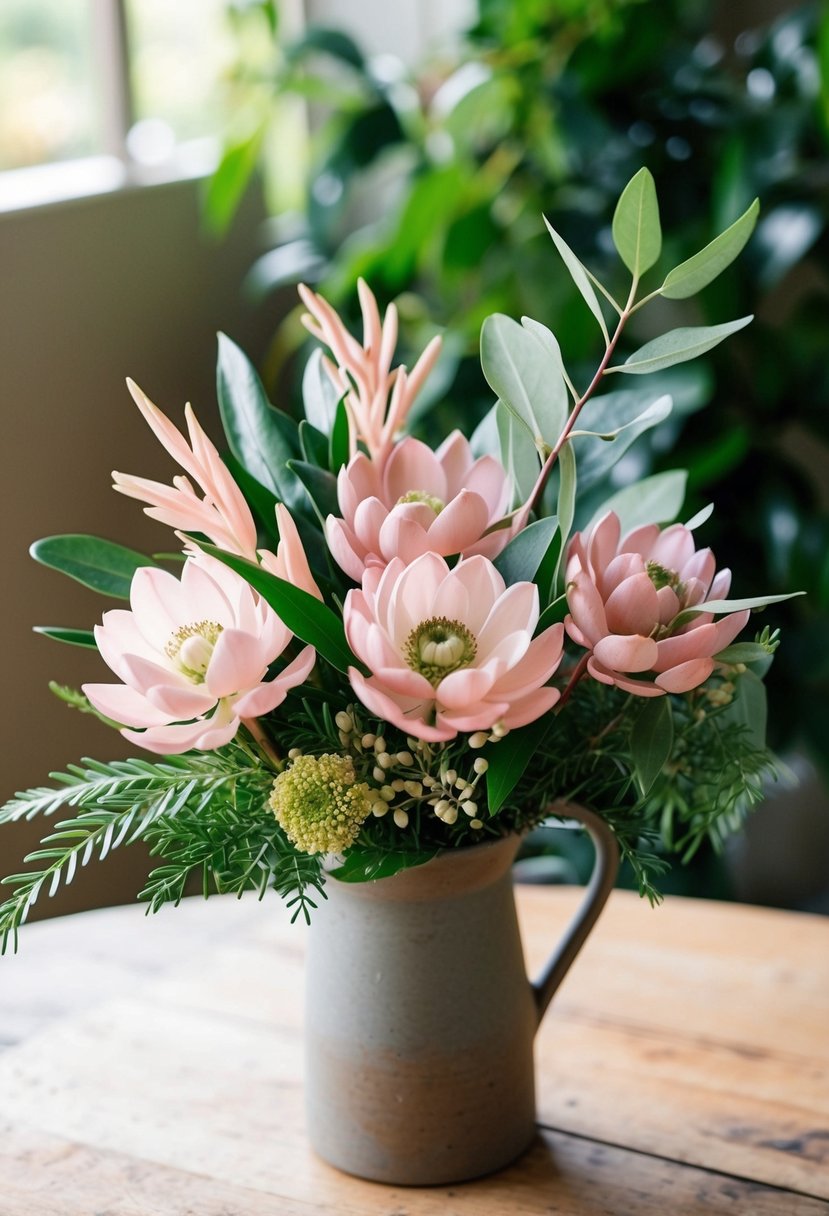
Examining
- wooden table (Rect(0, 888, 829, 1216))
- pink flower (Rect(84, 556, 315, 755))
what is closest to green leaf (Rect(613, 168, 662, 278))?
pink flower (Rect(84, 556, 315, 755))

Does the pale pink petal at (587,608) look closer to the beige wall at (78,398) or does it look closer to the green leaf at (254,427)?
the green leaf at (254,427)

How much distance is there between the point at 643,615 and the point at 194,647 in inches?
8.4

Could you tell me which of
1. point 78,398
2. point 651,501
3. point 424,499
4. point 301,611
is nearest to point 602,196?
point 78,398

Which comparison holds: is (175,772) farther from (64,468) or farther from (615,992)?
(64,468)

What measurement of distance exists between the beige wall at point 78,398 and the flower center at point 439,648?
123 centimetres

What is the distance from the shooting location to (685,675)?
63 cm

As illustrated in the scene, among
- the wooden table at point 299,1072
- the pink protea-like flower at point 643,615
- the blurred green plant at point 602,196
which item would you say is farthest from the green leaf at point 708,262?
the blurred green plant at point 602,196

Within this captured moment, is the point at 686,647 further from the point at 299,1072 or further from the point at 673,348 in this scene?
the point at 299,1072

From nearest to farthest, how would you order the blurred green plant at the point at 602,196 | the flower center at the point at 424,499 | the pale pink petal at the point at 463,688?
the pale pink petal at the point at 463,688 < the flower center at the point at 424,499 < the blurred green plant at the point at 602,196

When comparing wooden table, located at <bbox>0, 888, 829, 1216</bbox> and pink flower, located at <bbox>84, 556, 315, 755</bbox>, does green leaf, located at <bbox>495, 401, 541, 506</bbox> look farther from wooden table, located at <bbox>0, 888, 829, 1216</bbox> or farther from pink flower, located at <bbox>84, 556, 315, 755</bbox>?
wooden table, located at <bbox>0, 888, 829, 1216</bbox>

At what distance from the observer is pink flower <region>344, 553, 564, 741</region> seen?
1.96ft

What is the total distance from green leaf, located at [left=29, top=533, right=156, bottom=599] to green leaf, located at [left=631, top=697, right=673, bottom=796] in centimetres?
27

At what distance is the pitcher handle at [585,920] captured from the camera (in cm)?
80

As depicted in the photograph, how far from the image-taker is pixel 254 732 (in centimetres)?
67
